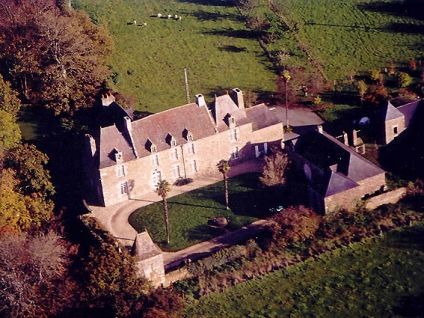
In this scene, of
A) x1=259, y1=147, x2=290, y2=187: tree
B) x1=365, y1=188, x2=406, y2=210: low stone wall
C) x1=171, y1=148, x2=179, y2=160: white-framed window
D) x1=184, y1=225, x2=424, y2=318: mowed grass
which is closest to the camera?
x1=184, y1=225, x2=424, y2=318: mowed grass

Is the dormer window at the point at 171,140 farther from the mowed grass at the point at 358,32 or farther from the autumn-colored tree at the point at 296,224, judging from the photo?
the mowed grass at the point at 358,32

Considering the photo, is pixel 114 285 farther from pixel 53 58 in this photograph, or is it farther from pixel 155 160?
pixel 53 58

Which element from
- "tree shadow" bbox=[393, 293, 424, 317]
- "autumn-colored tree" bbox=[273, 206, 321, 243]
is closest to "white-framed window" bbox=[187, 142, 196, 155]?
"autumn-colored tree" bbox=[273, 206, 321, 243]

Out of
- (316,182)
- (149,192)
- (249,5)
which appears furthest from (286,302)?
(249,5)

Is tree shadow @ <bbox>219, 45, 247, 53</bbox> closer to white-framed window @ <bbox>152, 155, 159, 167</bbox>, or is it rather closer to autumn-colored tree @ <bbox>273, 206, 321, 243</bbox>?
white-framed window @ <bbox>152, 155, 159, 167</bbox>

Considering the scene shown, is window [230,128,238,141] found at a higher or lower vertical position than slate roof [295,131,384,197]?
higher

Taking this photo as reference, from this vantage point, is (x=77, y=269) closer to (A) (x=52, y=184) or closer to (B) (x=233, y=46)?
(A) (x=52, y=184)
